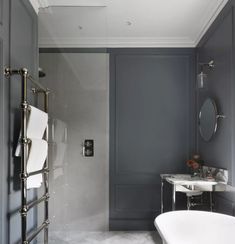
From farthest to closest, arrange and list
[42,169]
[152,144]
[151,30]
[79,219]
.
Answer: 1. [152,144]
2. [151,30]
3. [79,219]
4. [42,169]

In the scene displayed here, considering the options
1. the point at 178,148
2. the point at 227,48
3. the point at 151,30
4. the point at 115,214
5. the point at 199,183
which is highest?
the point at 151,30

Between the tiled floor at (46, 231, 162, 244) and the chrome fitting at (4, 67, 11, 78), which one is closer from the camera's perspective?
the chrome fitting at (4, 67, 11, 78)

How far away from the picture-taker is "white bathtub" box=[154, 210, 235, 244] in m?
2.33

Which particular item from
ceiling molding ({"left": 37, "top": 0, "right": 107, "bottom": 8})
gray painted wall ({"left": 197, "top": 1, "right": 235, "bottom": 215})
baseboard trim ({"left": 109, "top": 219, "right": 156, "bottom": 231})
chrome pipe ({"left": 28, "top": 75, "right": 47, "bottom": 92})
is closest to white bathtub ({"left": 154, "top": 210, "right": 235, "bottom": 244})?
gray painted wall ({"left": 197, "top": 1, "right": 235, "bottom": 215})

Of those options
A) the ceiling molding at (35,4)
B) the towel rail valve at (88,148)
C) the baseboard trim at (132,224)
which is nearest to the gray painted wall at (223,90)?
the baseboard trim at (132,224)

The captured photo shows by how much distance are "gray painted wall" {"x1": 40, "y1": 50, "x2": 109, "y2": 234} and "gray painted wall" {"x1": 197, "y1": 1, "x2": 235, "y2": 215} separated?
1.13m

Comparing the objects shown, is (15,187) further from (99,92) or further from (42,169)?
(99,92)

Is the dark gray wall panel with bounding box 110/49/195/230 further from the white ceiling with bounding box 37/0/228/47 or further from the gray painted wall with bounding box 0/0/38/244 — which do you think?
the gray painted wall with bounding box 0/0/38/244

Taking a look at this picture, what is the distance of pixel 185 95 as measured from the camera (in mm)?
4012

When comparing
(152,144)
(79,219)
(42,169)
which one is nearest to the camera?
(42,169)

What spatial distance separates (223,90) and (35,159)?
1.84 m

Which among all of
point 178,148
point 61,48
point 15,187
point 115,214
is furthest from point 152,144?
point 15,187

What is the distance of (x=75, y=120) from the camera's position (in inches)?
124

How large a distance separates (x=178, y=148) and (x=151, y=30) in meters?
1.46
